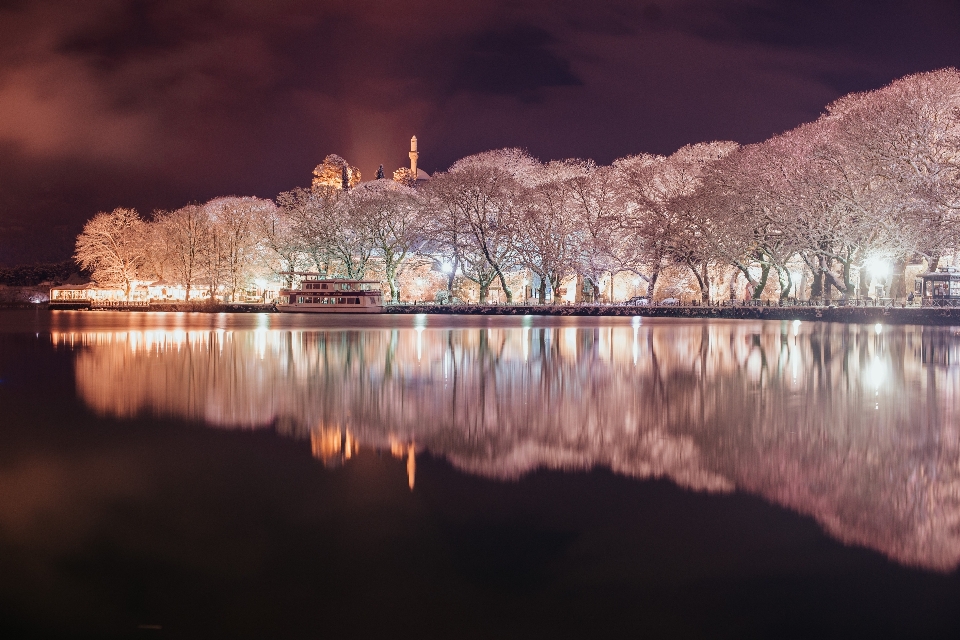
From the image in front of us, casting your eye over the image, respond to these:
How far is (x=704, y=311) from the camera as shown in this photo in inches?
2633

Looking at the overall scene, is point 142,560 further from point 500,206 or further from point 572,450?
point 500,206

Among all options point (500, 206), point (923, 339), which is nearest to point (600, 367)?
point (923, 339)

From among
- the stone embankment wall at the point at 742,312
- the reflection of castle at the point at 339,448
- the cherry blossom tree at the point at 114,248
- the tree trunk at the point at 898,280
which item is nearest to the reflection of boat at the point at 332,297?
the stone embankment wall at the point at 742,312

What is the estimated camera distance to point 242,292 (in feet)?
354

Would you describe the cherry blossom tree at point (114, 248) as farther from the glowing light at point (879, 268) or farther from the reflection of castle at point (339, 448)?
the reflection of castle at point (339, 448)

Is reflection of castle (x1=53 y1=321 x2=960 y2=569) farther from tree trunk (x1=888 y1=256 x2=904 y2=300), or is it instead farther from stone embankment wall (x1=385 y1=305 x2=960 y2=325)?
tree trunk (x1=888 y1=256 x2=904 y2=300)

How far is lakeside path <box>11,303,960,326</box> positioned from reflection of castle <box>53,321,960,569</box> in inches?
1144

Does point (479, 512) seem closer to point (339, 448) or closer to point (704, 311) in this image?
point (339, 448)

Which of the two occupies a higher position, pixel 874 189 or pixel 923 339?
pixel 874 189

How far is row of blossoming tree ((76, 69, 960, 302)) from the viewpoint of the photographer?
5272 centimetres

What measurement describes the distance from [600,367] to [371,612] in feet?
54.1

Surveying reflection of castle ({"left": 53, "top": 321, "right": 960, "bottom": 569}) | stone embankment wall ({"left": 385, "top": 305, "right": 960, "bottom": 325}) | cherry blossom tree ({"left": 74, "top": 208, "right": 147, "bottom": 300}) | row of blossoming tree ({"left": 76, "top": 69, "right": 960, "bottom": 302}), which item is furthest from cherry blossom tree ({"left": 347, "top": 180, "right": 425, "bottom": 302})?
reflection of castle ({"left": 53, "top": 321, "right": 960, "bottom": 569})

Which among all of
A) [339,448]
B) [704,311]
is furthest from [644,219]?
[339,448]

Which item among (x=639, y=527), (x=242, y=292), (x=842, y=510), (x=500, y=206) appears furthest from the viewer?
(x=242, y=292)
